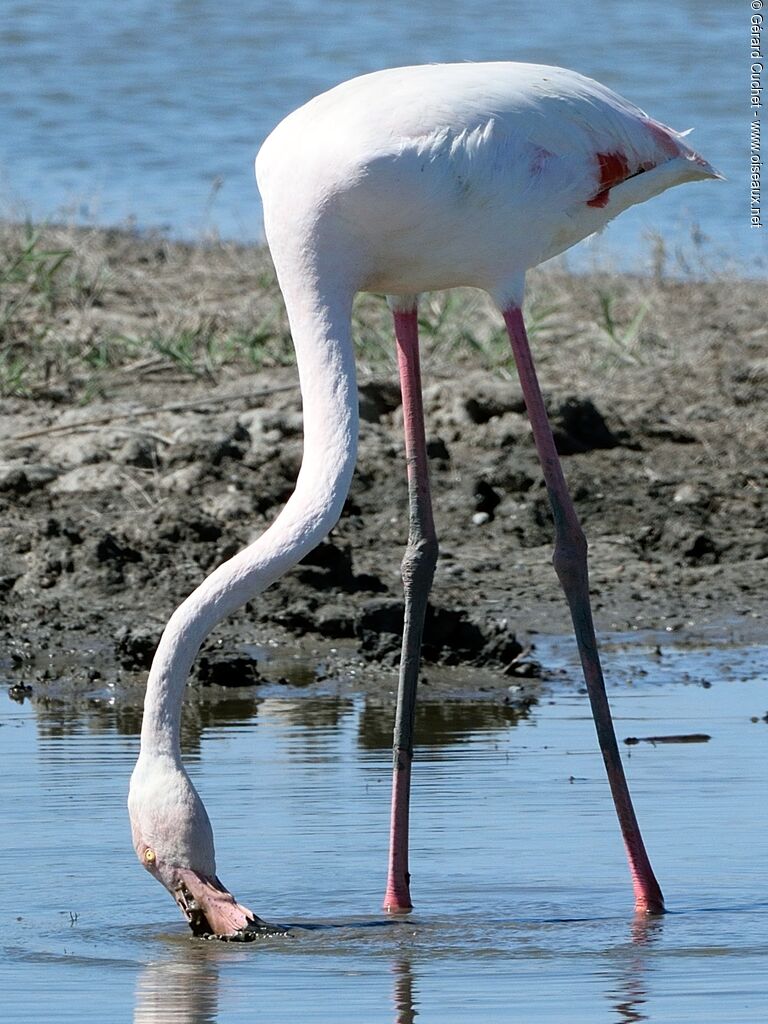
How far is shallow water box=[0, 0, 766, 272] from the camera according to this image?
1562cm

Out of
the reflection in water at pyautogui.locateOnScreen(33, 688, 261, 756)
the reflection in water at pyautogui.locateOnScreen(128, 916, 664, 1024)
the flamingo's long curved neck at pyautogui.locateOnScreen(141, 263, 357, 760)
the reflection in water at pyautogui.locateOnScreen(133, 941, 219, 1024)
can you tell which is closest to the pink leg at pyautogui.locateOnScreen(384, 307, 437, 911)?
the flamingo's long curved neck at pyautogui.locateOnScreen(141, 263, 357, 760)

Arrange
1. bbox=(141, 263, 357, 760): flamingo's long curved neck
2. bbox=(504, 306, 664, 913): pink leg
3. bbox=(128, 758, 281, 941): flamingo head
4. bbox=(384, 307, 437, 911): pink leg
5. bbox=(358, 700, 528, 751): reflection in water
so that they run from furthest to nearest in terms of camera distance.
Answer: bbox=(358, 700, 528, 751): reflection in water < bbox=(384, 307, 437, 911): pink leg < bbox=(504, 306, 664, 913): pink leg < bbox=(141, 263, 357, 760): flamingo's long curved neck < bbox=(128, 758, 281, 941): flamingo head

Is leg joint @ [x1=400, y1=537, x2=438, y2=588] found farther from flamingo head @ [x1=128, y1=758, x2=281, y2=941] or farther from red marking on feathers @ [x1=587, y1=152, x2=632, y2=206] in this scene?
flamingo head @ [x1=128, y1=758, x2=281, y2=941]

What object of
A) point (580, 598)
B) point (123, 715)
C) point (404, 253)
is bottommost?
point (123, 715)

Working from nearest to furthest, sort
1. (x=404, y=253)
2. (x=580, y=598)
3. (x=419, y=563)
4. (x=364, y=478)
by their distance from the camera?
(x=404, y=253), (x=580, y=598), (x=419, y=563), (x=364, y=478)

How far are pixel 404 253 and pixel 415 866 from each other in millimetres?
1665

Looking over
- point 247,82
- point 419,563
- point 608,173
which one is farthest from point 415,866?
point 247,82

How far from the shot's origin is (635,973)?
468 cm

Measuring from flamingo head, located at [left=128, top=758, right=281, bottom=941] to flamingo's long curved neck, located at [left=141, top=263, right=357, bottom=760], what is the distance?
8cm

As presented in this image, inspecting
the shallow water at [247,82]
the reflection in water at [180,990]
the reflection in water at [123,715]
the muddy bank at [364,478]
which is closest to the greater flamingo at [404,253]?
the reflection in water at [180,990]

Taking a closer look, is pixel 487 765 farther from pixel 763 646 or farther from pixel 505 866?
pixel 763 646

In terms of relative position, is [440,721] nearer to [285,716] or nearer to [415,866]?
[285,716]

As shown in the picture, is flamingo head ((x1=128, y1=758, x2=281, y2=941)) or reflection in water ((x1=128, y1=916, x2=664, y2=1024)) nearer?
reflection in water ((x1=128, y1=916, x2=664, y2=1024))

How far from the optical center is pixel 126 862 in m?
5.64
